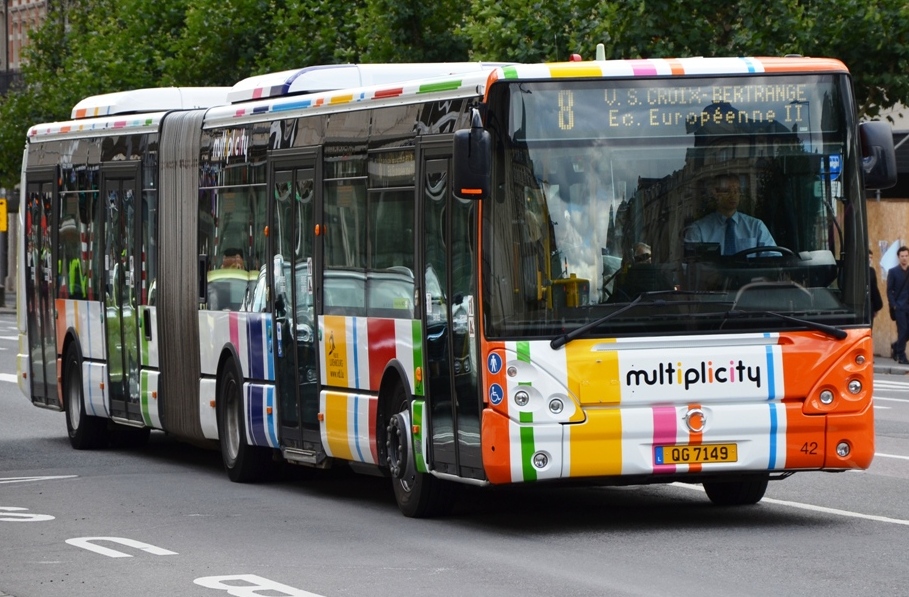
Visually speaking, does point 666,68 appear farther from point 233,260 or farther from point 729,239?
point 233,260

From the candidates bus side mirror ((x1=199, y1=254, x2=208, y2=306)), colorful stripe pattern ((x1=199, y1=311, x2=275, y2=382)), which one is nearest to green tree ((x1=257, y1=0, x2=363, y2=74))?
bus side mirror ((x1=199, y1=254, x2=208, y2=306))

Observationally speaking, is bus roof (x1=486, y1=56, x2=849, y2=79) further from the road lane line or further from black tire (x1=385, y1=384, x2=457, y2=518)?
the road lane line

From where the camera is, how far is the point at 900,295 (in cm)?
3178

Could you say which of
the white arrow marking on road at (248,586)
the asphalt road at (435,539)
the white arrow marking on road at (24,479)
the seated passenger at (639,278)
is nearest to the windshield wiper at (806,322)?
the seated passenger at (639,278)

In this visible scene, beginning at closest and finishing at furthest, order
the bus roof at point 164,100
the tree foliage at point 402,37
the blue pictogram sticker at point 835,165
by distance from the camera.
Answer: the blue pictogram sticker at point 835,165, the bus roof at point 164,100, the tree foliage at point 402,37

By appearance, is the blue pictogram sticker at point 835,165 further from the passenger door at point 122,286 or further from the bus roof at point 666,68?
the passenger door at point 122,286

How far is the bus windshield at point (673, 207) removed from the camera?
11781mm

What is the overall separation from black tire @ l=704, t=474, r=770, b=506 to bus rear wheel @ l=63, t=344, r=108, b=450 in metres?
7.81

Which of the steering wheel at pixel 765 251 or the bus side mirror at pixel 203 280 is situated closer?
the steering wheel at pixel 765 251

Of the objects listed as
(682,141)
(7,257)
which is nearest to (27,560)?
(682,141)

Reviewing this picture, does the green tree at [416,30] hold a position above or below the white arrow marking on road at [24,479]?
above

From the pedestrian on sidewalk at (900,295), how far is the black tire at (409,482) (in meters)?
19.6

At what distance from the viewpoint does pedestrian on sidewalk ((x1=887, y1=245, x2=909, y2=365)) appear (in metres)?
31.7

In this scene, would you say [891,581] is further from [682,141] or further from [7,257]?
[7,257]
